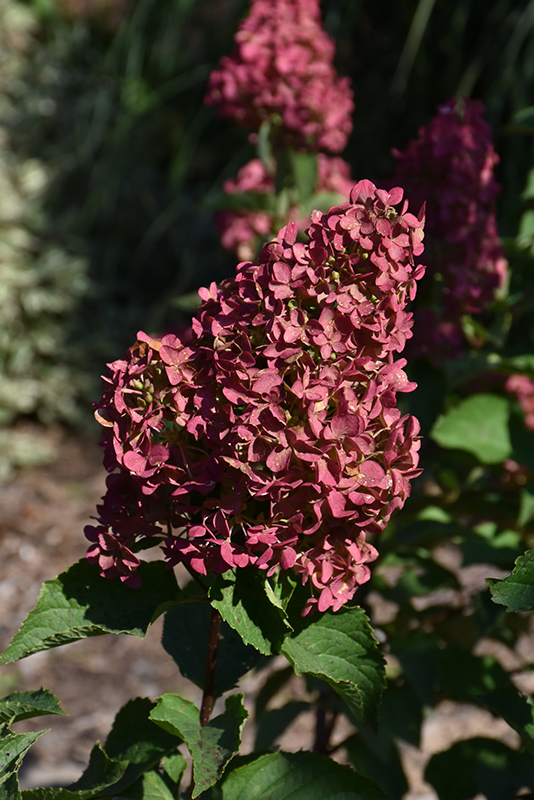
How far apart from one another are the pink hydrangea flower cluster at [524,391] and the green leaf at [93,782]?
92 centimetres

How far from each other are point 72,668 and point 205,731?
5.89ft

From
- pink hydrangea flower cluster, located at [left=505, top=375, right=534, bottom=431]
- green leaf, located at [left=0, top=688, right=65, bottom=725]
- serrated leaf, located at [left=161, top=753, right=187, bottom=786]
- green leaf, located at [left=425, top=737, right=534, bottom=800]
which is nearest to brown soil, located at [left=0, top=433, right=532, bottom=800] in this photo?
green leaf, located at [left=425, top=737, right=534, bottom=800]

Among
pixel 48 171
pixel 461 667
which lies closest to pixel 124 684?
pixel 461 667

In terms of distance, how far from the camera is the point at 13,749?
0.70 meters

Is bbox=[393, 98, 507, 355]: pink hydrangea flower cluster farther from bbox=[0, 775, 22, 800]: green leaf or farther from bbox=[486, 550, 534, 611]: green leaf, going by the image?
bbox=[0, 775, 22, 800]: green leaf

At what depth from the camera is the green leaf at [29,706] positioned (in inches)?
27.6

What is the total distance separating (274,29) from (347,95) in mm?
216

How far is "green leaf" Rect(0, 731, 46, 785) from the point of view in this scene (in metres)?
0.68

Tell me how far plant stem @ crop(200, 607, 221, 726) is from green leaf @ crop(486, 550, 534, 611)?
257 millimetres

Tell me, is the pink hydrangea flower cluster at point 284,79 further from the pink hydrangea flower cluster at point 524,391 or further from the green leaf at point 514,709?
the green leaf at point 514,709

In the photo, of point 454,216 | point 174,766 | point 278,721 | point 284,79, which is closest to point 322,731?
point 278,721

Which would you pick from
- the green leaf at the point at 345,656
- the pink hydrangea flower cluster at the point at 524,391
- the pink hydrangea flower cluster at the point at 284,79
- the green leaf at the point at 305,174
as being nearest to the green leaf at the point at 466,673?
the pink hydrangea flower cluster at the point at 524,391

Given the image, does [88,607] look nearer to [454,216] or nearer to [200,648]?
[200,648]

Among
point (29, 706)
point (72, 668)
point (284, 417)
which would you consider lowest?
point (29, 706)
